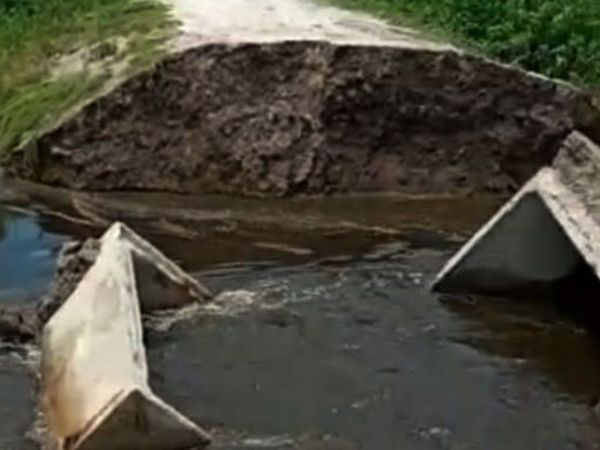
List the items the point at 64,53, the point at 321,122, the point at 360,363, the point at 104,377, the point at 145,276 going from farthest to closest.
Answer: the point at 64,53 → the point at 321,122 → the point at 145,276 → the point at 360,363 → the point at 104,377

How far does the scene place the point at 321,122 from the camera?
11.7 metres

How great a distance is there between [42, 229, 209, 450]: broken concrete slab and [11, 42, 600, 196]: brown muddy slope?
3.65m

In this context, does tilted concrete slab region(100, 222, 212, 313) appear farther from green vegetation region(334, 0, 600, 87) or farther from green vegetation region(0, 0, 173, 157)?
green vegetation region(334, 0, 600, 87)

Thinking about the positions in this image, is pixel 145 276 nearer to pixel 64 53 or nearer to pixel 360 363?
pixel 360 363

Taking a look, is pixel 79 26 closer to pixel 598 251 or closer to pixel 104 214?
pixel 104 214

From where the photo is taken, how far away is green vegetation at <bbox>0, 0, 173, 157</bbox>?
12.1 metres

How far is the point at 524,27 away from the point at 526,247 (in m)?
5.12

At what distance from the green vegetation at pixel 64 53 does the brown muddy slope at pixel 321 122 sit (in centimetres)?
31

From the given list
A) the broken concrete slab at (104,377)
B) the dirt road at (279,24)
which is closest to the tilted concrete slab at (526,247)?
the broken concrete slab at (104,377)

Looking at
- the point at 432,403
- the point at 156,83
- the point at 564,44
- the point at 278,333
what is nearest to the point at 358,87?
the point at 156,83

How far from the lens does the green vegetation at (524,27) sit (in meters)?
13.3

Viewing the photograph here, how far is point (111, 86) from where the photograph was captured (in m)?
11.9

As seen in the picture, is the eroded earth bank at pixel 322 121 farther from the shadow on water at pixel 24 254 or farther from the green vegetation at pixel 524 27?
the green vegetation at pixel 524 27

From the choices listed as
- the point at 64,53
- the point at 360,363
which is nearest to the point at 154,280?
the point at 360,363
